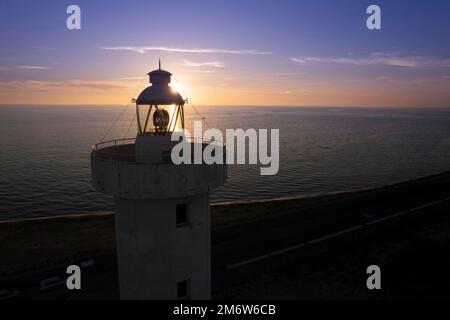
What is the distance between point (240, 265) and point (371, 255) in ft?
26.6

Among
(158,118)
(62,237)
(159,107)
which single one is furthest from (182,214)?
(62,237)

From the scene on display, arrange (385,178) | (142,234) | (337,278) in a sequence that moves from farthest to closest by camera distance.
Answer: (385,178), (337,278), (142,234)

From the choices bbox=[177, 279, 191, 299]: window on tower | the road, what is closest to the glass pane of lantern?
bbox=[177, 279, 191, 299]: window on tower

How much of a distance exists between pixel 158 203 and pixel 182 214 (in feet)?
2.55

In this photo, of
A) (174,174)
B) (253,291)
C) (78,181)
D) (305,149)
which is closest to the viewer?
(174,174)

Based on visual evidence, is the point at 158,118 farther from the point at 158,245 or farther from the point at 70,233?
→ the point at 70,233

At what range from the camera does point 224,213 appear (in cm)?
3466

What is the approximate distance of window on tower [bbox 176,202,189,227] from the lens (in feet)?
28.1

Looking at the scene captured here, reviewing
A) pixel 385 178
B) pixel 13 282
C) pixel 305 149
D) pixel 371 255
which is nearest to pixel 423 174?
pixel 385 178

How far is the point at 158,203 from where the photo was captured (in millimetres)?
8148

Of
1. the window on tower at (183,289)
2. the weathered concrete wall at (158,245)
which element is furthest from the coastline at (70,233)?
the window on tower at (183,289)
